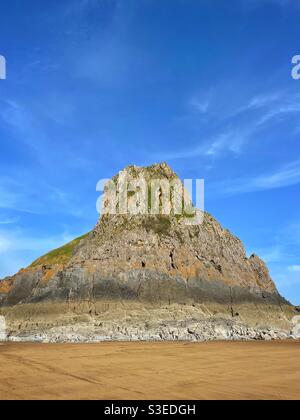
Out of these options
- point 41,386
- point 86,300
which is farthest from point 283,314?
point 41,386

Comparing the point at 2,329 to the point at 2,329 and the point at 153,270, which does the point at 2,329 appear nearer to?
the point at 2,329

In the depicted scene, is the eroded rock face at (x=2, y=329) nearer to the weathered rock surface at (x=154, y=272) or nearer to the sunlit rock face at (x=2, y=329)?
the sunlit rock face at (x=2, y=329)

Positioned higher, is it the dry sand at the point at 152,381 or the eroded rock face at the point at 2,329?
the eroded rock face at the point at 2,329

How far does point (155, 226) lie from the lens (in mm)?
94938

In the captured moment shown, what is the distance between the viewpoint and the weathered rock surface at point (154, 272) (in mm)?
80438

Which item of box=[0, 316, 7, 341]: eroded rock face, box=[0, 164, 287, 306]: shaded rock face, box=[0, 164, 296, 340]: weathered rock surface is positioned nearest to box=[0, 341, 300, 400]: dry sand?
box=[0, 164, 296, 340]: weathered rock surface

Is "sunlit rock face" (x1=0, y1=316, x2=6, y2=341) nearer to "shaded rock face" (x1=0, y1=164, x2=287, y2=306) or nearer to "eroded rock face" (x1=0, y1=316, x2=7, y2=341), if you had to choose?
"eroded rock face" (x1=0, y1=316, x2=7, y2=341)

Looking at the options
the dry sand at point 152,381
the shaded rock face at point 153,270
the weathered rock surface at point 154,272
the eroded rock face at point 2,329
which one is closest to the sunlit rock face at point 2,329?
the eroded rock face at point 2,329

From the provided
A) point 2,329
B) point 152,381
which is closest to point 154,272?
point 2,329

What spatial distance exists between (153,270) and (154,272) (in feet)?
1.50

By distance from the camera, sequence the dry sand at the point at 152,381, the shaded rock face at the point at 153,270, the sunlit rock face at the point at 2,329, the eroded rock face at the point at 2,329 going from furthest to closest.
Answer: the shaded rock face at the point at 153,270
the sunlit rock face at the point at 2,329
the eroded rock face at the point at 2,329
the dry sand at the point at 152,381

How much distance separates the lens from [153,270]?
84.2 metres
